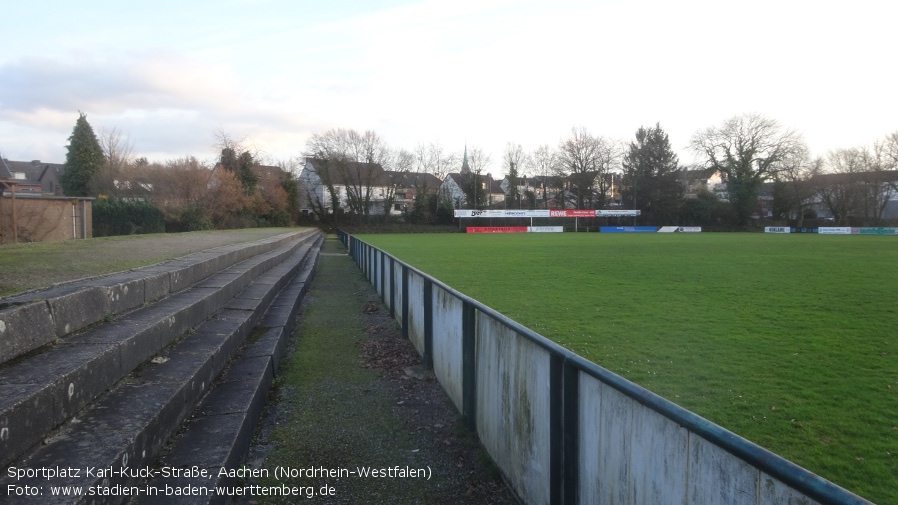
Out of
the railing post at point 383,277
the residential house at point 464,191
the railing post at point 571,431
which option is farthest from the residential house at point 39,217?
the residential house at point 464,191

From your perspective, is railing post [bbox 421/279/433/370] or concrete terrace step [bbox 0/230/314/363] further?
railing post [bbox 421/279/433/370]

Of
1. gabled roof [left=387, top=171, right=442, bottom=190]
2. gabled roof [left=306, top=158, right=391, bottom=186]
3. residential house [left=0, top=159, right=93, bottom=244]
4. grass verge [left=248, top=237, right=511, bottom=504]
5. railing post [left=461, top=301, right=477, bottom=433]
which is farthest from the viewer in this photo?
gabled roof [left=387, top=171, right=442, bottom=190]

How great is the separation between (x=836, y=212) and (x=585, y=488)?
75722mm

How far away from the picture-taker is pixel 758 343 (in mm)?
7625

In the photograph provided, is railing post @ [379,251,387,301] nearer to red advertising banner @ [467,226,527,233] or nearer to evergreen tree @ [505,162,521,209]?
red advertising banner @ [467,226,527,233]

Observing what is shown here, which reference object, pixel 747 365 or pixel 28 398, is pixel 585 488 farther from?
pixel 747 365

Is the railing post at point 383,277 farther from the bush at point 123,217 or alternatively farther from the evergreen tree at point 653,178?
the evergreen tree at point 653,178

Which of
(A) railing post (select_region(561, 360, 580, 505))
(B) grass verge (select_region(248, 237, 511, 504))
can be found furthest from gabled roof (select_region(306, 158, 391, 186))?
(A) railing post (select_region(561, 360, 580, 505))

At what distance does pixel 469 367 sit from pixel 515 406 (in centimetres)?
113

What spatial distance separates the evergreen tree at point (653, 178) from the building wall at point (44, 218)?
61.0 m

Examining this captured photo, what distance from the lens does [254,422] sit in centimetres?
465

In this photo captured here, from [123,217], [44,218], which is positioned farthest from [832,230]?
[44,218]

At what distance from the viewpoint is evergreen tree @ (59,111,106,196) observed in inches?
2023

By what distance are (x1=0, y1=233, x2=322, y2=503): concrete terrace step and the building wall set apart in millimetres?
15772
